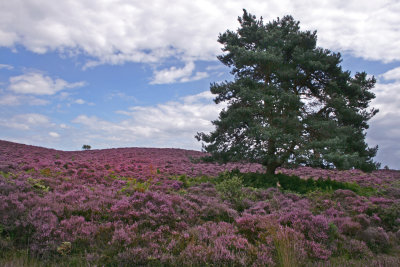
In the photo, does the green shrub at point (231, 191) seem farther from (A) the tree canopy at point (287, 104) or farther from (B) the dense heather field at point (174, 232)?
(A) the tree canopy at point (287, 104)

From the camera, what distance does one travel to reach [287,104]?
53.5 ft

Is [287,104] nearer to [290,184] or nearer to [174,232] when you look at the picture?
[290,184]

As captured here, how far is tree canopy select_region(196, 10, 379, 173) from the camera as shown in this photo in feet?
50.9

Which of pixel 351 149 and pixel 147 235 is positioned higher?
pixel 351 149

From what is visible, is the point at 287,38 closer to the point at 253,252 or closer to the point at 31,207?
the point at 253,252

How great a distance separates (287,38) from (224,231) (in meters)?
14.8

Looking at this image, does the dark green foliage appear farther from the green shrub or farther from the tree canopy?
Answer: the green shrub

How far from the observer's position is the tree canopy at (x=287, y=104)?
50.9 feet

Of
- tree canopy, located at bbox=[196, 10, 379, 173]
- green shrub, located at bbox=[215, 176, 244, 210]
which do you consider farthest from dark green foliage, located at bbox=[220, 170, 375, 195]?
green shrub, located at bbox=[215, 176, 244, 210]

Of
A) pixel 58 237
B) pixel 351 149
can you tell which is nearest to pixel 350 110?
pixel 351 149

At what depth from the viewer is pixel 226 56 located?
19.6 metres

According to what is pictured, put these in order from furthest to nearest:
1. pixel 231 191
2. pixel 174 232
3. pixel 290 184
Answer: pixel 290 184 < pixel 231 191 < pixel 174 232

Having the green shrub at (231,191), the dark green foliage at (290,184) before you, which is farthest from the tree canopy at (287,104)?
the green shrub at (231,191)

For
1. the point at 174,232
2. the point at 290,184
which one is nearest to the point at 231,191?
the point at 174,232
